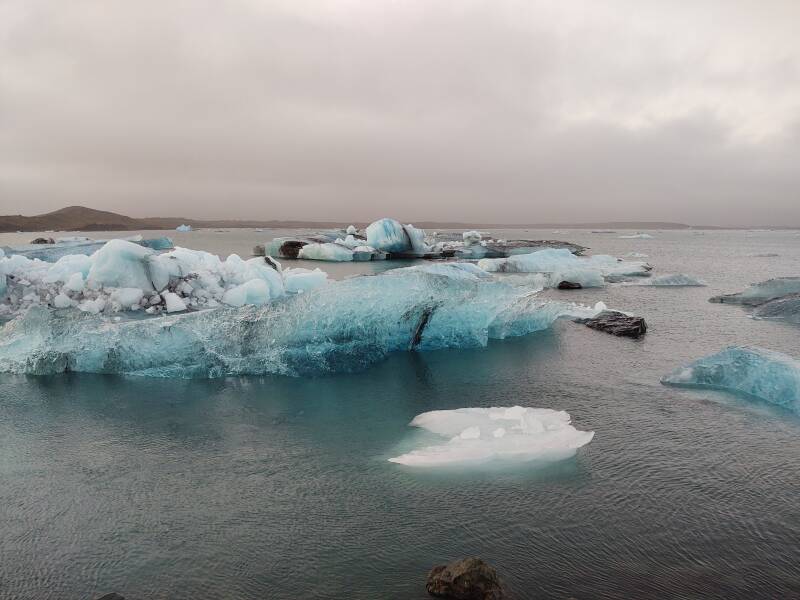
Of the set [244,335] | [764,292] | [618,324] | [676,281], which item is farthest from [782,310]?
[244,335]

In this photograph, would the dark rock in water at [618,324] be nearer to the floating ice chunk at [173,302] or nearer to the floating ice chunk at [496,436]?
the floating ice chunk at [496,436]

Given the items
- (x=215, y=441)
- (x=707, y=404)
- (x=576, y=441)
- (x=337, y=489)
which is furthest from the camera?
(x=707, y=404)

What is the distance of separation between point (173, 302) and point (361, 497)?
9066 millimetres

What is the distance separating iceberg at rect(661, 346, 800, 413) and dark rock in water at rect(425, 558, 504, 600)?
5.46 m

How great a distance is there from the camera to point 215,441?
575 cm

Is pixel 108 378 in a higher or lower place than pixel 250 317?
lower

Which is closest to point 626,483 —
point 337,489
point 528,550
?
point 528,550

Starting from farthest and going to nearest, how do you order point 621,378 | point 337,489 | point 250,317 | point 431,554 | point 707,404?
point 250,317
point 621,378
point 707,404
point 337,489
point 431,554

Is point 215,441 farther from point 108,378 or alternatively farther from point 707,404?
point 707,404

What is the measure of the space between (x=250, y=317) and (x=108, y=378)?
2319 millimetres

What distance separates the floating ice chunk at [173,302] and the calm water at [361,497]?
164 inches

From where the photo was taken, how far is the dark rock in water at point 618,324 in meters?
11.6

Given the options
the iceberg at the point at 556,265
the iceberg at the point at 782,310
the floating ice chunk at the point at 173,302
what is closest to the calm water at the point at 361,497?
the floating ice chunk at the point at 173,302

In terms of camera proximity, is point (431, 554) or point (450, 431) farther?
point (450, 431)
